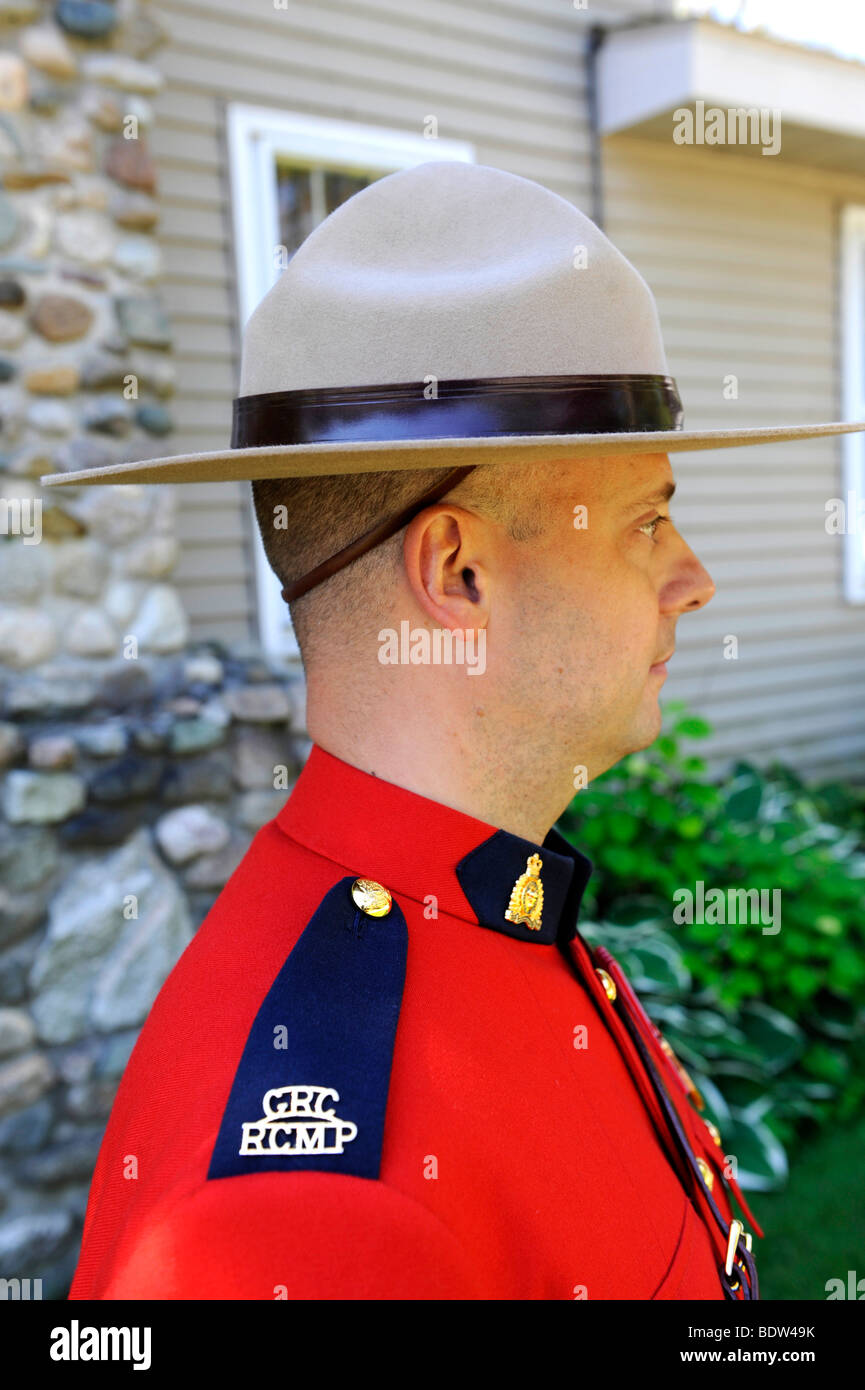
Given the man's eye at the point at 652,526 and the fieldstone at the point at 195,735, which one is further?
the fieldstone at the point at 195,735

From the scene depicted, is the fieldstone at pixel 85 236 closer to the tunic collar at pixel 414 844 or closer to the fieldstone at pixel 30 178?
the fieldstone at pixel 30 178

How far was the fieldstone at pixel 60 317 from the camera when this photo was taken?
3.09 meters

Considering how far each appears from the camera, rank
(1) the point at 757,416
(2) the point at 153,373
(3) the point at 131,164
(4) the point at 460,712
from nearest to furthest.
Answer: (4) the point at 460,712, (3) the point at 131,164, (2) the point at 153,373, (1) the point at 757,416

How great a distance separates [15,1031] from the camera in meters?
2.88

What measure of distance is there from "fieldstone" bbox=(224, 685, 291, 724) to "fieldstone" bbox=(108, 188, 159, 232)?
142cm

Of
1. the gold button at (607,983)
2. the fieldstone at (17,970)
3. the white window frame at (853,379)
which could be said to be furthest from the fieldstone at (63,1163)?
the white window frame at (853,379)

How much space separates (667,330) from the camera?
585cm

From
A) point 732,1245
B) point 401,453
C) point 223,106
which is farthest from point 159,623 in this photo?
point 732,1245

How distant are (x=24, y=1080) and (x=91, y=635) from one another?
47.7 inches

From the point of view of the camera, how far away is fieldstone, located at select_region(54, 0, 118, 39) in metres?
3.09

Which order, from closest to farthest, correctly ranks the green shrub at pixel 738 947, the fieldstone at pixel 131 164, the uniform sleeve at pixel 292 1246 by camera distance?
the uniform sleeve at pixel 292 1246
the fieldstone at pixel 131 164
the green shrub at pixel 738 947

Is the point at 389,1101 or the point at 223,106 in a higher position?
the point at 223,106

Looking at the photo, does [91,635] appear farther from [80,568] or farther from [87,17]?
[87,17]

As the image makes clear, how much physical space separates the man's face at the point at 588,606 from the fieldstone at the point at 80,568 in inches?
88.5
